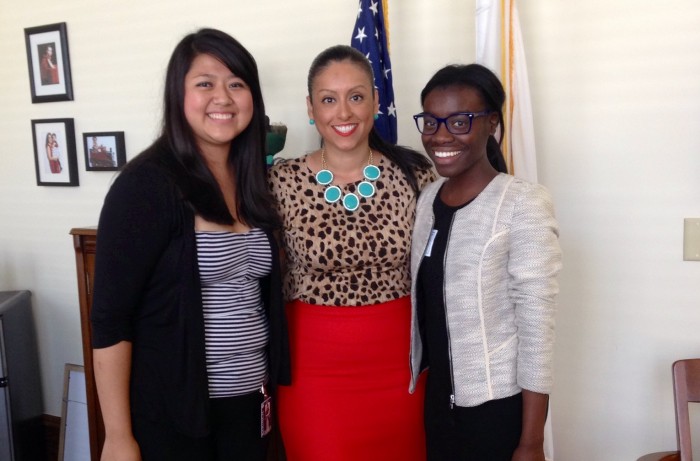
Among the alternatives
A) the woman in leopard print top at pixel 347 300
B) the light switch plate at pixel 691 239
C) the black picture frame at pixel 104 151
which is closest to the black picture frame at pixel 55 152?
the black picture frame at pixel 104 151

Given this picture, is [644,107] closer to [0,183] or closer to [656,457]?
[656,457]

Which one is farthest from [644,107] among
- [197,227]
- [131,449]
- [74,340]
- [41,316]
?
[41,316]

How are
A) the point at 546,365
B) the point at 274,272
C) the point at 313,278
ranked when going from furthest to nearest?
1. the point at 313,278
2. the point at 274,272
3. the point at 546,365

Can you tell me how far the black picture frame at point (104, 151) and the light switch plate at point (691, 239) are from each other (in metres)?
2.43

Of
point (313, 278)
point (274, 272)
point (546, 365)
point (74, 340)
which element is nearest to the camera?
point (546, 365)

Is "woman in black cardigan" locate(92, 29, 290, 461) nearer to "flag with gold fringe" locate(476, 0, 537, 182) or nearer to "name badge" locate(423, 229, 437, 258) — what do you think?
"name badge" locate(423, 229, 437, 258)

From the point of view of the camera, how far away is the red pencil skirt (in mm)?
1589

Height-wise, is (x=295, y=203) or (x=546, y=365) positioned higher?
(x=295, y=203)

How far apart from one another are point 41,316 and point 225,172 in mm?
2254

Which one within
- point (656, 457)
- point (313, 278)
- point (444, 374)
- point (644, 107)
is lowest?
point (656, 457)

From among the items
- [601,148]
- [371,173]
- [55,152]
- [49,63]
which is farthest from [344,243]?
[49,63]

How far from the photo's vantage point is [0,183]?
330 cm

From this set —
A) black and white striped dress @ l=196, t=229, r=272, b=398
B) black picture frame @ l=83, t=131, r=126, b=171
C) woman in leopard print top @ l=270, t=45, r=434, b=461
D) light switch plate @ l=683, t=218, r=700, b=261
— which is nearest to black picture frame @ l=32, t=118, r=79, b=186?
black picture frame @ l=83, t=131, r=126, b=171

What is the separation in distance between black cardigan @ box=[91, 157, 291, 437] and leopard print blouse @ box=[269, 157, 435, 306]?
352 mm
